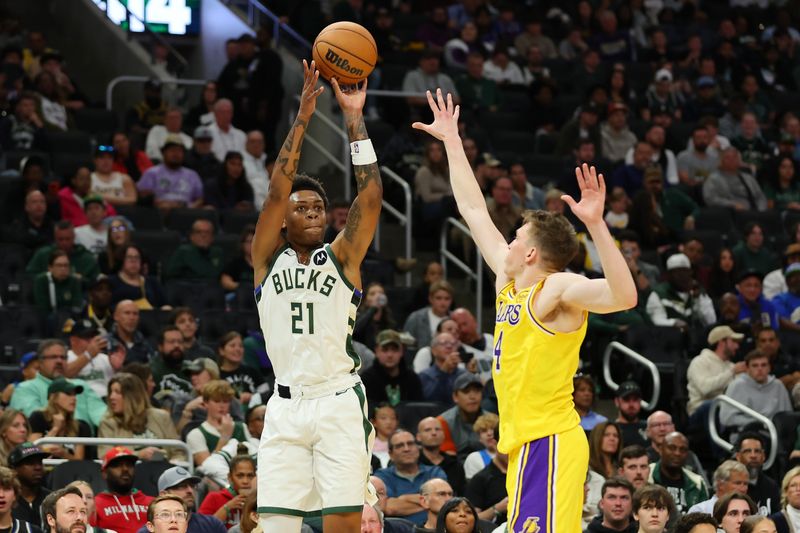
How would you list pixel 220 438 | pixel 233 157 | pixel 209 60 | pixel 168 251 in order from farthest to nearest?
pixel 209 60
pixel 233 157
pixel 168 251
pixel 220 438

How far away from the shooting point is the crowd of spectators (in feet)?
37.7

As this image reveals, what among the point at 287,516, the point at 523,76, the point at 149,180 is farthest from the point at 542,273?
the point at 523,76

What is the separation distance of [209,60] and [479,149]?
179 inches

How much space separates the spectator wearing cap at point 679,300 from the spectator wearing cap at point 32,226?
644 cm

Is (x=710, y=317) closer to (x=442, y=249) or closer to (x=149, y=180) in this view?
(x=442, y=249)

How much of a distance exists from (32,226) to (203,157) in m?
2.72

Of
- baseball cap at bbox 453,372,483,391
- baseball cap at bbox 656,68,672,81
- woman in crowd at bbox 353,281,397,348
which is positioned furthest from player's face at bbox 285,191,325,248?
baseball cap at bbox 656,68,672,81

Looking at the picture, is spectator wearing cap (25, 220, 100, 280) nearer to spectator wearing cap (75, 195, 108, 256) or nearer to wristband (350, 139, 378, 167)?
spectator wearing cap (75, 195, 108, 256)

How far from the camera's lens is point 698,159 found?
19.4m

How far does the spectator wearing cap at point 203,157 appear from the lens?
17.1 metres

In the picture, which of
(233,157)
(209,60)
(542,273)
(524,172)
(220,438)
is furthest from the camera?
(209,60)

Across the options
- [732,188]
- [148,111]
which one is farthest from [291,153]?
[732,188]

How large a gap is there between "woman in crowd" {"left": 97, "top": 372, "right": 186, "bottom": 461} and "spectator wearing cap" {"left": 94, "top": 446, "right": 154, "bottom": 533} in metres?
1.04

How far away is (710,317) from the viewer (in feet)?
52.5
